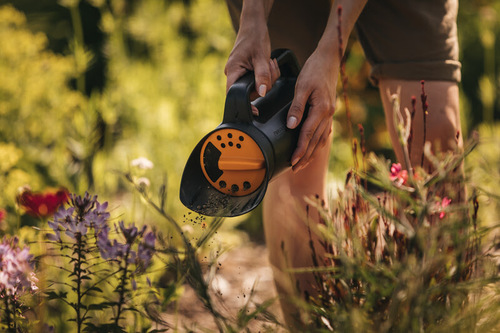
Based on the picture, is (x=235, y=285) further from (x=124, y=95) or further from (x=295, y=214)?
(x=124, y=95)

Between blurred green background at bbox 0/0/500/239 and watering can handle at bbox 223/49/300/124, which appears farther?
blurred green background at bbox 0/0/500/239

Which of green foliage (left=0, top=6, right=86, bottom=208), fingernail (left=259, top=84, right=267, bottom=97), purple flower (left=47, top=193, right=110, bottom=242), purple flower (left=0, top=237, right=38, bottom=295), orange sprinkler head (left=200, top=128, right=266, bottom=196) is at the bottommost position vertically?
purple flower (left=0, top=237, right=38, bottom=295)

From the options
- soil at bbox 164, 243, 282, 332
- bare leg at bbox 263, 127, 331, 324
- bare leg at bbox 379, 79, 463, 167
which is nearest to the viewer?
bare leg at bbox 379, 79, 463, 167

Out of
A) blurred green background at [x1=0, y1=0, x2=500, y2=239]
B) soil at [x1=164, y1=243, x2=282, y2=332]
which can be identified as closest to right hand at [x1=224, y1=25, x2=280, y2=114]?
blurred green background at [x1=0, y1=0, x2=500, y2=239]

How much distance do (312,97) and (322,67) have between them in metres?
0.08

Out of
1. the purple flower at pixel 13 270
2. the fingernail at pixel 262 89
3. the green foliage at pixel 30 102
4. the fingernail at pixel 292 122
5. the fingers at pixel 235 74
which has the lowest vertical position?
the purple flower at pixel 13 270

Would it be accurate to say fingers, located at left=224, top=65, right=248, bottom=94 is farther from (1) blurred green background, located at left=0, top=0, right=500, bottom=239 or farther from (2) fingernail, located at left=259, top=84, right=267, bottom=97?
(1) blurred green background, located at left=0, top=0, right=500, bottom=239

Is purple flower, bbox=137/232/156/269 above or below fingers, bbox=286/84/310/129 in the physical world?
below

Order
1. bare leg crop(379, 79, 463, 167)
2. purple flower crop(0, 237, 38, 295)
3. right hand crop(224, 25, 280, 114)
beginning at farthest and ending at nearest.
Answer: bare leg crop(379, 79, 463, 167)
right hand crop(224, 25, 280, 114)
purple flower crop(0, 237, 38, 295)

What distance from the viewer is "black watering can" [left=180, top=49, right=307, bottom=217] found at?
117 cm

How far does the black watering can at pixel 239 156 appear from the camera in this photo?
1175 mm

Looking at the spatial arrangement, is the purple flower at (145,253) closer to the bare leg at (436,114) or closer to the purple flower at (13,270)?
the purple flower at (13,270)

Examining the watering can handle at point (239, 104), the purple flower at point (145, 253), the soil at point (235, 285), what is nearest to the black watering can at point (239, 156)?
the watering can handle at point (239, 104)

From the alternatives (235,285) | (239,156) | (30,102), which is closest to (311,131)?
(239,156)
